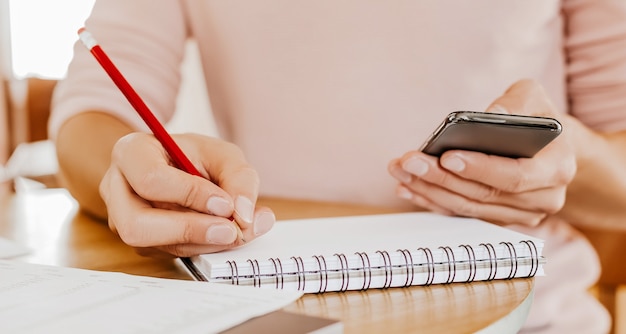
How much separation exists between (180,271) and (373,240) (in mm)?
148

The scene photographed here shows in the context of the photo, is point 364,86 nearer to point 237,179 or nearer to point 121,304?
point 237,179

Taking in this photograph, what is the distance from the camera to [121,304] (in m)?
0.39

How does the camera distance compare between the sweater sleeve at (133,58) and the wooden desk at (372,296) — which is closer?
the wooden desk at (372,296)

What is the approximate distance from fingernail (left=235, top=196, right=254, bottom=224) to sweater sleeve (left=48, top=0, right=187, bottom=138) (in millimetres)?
468

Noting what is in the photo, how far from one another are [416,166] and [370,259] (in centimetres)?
20

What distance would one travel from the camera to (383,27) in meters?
1.02

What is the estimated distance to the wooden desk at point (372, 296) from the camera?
0.42 m

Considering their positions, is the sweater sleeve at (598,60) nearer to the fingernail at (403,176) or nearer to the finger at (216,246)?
the fingernail at (403,176)

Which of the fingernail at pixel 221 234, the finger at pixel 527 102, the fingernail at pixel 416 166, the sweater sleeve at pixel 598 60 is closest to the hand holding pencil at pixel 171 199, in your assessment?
the fingernail at pixel 221 234

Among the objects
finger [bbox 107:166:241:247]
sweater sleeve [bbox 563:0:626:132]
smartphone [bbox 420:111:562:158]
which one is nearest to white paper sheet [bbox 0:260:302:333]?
finger [bbox 107:166:241:247]

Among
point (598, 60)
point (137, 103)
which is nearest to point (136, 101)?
point (137, 103)

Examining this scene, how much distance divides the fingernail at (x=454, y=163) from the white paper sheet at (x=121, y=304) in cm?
29

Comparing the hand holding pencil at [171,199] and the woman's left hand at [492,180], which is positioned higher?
the hand holding pencil at [171,199]

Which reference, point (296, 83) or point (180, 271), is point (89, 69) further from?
point (180, 271)
